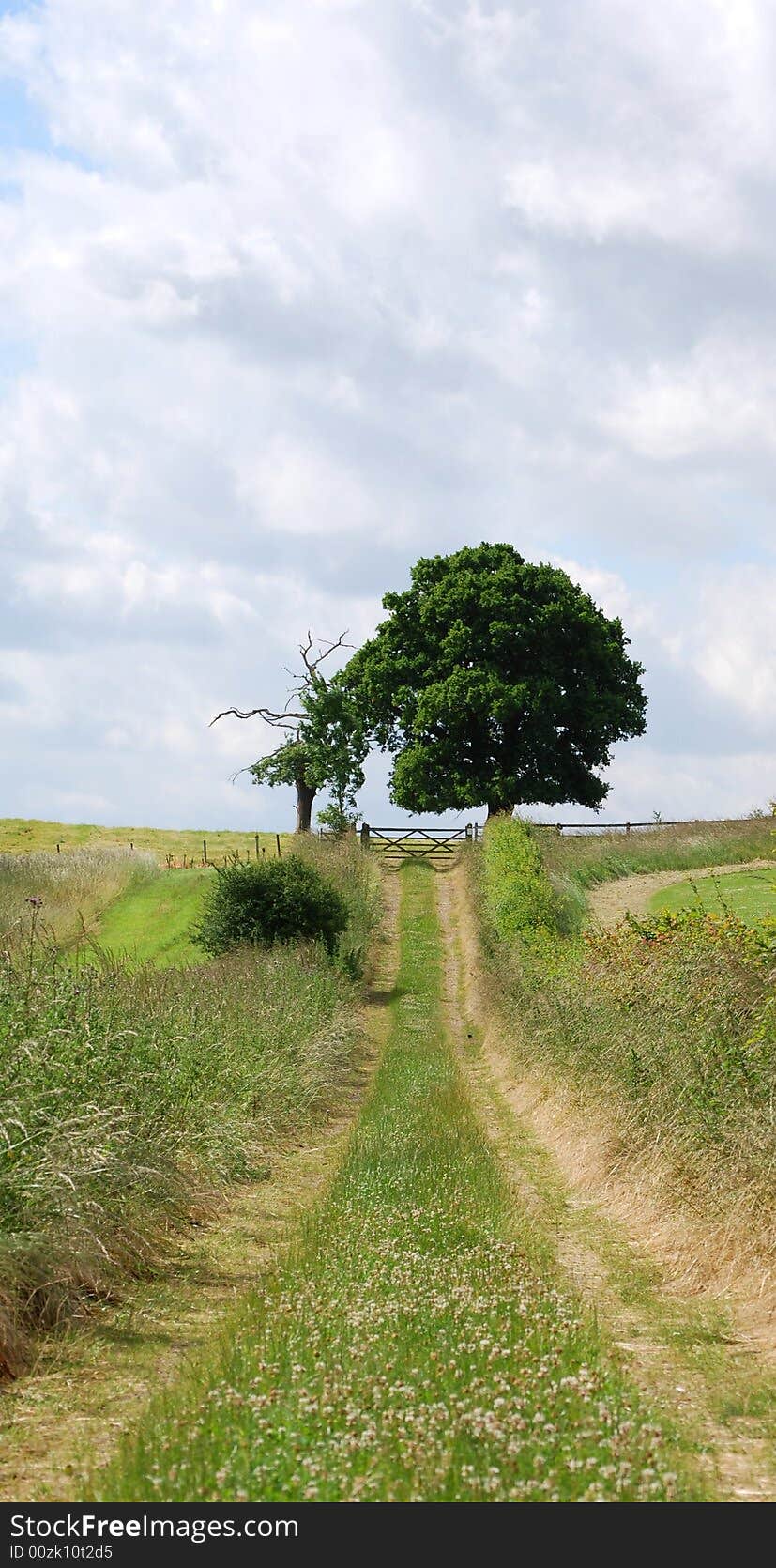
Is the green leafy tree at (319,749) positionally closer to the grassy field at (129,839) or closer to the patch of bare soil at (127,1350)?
the grassy field at (129,839)

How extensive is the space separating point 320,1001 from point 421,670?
2544 cm

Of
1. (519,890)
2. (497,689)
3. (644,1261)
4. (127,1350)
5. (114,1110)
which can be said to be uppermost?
(497,689)

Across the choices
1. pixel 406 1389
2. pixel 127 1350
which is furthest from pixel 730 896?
pixel 406 1389

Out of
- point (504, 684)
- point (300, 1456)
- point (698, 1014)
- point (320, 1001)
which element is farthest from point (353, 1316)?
point (504, 684)

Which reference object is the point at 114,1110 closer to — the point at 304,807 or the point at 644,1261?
the point at 644,1261

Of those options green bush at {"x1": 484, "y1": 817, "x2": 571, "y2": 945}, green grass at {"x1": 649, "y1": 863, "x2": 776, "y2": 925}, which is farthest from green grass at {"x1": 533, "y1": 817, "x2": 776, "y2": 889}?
green grass at {"x1": 649, "y1": 863, "x2": 776, "y2": 925}

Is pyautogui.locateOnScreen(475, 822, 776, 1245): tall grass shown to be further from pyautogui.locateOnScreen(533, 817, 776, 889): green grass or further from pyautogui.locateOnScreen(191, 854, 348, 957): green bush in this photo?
pyautogui.locateOnScreen(533, 817, 776, 889): green grass

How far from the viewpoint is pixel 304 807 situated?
50.1m

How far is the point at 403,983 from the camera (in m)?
28.5

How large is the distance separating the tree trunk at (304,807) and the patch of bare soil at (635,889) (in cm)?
1515

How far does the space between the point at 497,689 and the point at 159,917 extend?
13169 millimetres

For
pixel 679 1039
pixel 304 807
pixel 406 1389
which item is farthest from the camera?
pixel 304 807

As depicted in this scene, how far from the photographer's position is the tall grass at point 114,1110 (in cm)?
703
